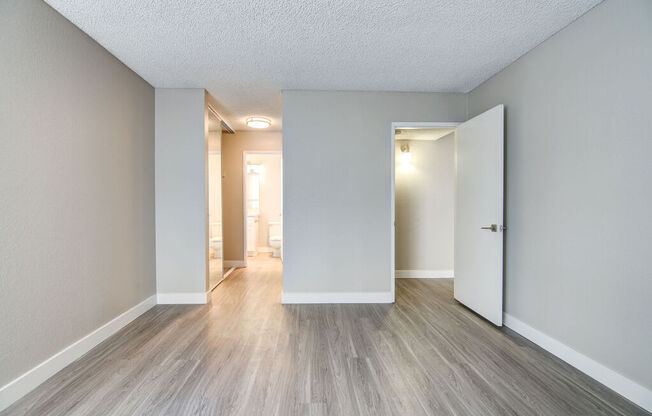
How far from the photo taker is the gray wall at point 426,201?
4391 mm

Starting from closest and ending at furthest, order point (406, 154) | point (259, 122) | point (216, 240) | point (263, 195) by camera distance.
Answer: point (216, 240), point (259, 122), point (406, 154), point (263, 195)

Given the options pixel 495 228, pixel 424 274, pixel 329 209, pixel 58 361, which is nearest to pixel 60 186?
pixel 58 361

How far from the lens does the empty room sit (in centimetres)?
163

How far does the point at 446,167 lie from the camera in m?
4.42

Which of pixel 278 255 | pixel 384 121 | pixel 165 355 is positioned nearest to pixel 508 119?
pixel 384 121

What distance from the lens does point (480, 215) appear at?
9.05 feet

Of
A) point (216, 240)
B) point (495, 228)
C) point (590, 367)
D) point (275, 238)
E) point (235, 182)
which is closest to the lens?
point (590, 367)

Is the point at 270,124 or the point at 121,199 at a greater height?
the point at 270,124

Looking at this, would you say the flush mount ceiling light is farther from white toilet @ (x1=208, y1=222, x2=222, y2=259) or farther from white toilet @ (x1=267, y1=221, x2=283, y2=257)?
white toilet @ (x1=267, y1=221, x2=283, y2=257)

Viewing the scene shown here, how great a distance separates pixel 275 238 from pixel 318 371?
4281 millimetres

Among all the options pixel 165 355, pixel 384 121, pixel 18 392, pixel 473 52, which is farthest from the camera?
pixel 384 121

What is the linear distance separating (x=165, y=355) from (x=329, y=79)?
2.94 metres

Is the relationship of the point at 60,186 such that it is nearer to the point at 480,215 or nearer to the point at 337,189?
the point at 337,189

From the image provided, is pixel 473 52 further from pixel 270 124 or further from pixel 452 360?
pixel 270 124
